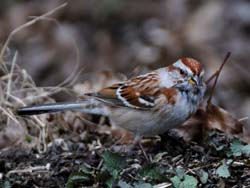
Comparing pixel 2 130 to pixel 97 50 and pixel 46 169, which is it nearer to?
pixel 46 169

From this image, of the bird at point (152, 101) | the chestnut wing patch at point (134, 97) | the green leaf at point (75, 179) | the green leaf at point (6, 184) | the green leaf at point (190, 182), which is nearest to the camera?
the green leaf at point (190, 182)

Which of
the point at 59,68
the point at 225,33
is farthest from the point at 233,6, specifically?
the point at 59,68

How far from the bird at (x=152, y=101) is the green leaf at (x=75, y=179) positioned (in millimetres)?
830

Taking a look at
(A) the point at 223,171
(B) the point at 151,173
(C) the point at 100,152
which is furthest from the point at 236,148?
(C) the point at 100,152

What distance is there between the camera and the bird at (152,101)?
17.8 feet

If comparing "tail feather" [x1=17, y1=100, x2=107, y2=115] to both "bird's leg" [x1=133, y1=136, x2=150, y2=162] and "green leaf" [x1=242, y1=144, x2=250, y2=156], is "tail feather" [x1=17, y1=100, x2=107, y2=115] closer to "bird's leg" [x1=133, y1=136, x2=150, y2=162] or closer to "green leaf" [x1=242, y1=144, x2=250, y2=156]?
"bird's leg" [x1=133, y1=136, x2=150, y2=162]

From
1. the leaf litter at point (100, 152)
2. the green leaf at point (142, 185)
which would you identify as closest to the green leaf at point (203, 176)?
the leaf litter at point (100, 152)

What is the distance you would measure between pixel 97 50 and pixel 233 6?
2233mm

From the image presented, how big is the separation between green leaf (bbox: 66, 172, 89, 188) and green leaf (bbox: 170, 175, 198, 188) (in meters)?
0.62

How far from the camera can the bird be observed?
5.44 m

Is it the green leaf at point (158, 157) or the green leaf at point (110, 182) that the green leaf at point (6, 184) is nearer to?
the green leaf at point (110, 182)

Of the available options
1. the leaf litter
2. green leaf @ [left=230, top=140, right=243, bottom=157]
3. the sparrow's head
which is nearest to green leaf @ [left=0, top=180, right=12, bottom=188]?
the leaf litter

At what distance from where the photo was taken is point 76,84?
23.3 feet

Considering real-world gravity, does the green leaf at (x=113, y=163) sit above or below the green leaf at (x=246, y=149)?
below
